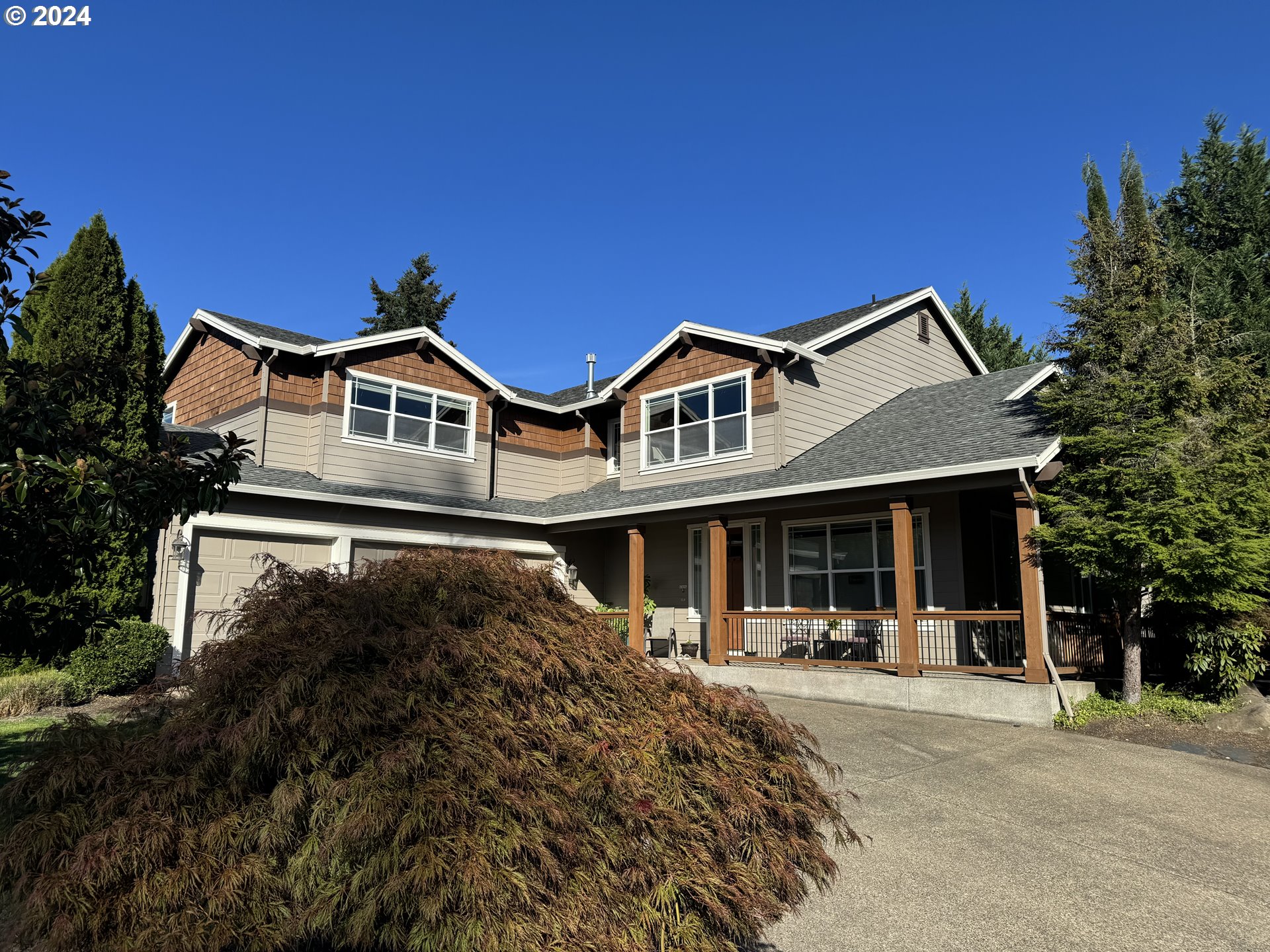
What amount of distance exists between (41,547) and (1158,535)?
1124cm

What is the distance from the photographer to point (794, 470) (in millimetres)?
14219

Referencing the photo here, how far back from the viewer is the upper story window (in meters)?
15.8

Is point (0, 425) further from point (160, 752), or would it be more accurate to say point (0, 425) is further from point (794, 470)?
point (794, 470)

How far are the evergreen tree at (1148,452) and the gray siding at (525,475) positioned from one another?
10710 mm

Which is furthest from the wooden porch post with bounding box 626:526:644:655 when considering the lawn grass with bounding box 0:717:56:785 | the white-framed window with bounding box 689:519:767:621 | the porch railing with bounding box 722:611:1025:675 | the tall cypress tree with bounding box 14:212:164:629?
the lawn grass with bounding box 0:717:56:785

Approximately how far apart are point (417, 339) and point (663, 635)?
794 cm

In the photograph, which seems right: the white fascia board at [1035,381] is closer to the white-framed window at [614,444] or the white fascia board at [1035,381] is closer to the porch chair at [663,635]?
the porch chair at [663,635]

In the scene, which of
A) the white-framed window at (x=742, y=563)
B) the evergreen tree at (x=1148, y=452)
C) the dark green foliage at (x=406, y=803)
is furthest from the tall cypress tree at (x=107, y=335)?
the evergreen tree at (x=1148, y=452)

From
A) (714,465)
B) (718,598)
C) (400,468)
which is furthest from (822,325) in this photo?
(400,468)

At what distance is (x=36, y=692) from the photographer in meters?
10.1

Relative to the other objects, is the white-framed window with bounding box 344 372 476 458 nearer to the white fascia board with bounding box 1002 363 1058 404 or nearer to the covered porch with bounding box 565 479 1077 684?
the covered porch with bounding box 565 479 1077 684

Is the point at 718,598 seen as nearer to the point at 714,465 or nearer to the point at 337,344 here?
the point at 714,465

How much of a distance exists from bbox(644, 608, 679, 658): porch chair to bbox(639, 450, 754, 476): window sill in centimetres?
287

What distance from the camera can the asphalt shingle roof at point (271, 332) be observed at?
15945 millimetres
